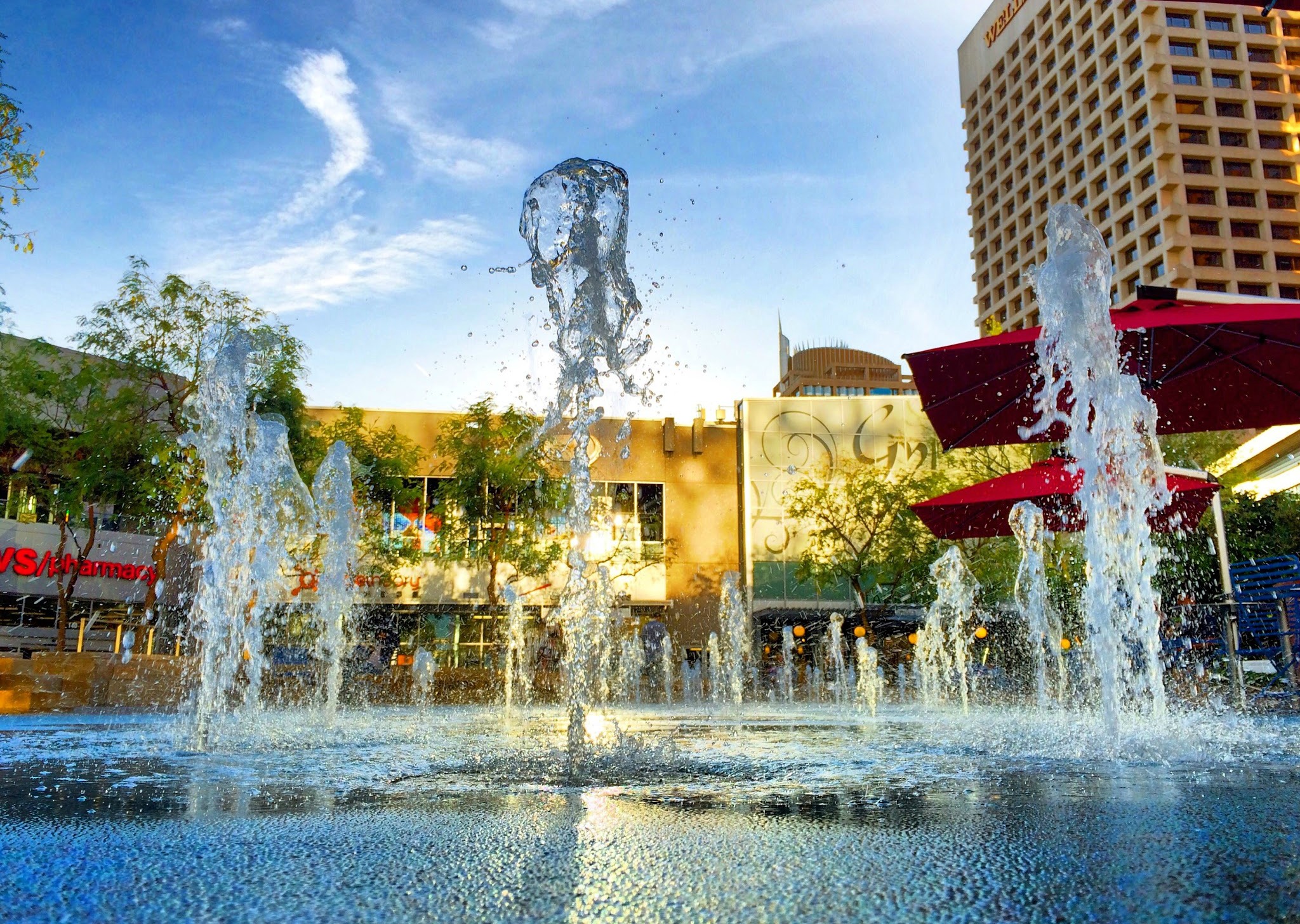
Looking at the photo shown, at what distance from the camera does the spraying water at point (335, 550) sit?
12.8 meters

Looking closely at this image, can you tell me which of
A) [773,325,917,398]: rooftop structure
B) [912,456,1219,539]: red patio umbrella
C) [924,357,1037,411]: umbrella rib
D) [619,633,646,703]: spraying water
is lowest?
[619,633,646,703]: spraying water

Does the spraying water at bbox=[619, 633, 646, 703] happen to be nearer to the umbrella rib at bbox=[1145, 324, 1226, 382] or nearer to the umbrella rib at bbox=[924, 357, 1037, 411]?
the umbrella rib at bbox=[924, 357, 1037, 411]

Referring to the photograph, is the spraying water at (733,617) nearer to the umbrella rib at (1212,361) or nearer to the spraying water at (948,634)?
the spraying water at (948,634)

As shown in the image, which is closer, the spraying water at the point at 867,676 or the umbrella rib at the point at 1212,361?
the umbrella rib at the point at 1212,361

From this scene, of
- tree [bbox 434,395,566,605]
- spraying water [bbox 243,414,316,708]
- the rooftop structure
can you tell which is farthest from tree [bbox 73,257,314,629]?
the rooftop structure

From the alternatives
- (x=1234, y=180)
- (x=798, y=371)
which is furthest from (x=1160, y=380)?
(x=798, y=371)

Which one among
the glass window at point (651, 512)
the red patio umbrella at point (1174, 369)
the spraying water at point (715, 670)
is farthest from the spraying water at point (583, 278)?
the glass window at point (651, 512)

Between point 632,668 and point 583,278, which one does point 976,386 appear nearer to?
point 583,278

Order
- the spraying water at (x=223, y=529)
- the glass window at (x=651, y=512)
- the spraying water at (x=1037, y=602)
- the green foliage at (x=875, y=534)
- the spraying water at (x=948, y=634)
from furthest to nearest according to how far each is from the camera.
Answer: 1. the glass window at (x=651, y=512)
2. the green foliage at (x=875, y=534)
3. the spraying water at (x=948, y=634)
4. the spraying water at (x=1037, y=602)
5. the spraying water at (x=223, y=529)

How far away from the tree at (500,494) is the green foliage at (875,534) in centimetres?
597

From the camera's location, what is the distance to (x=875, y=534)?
850 inches

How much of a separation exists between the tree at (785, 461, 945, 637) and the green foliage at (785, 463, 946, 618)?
0.01 metres

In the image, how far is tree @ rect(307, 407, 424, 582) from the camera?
23.3 metres

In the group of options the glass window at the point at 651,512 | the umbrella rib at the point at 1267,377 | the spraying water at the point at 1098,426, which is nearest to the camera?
the spraying water at the point at 1098,426
